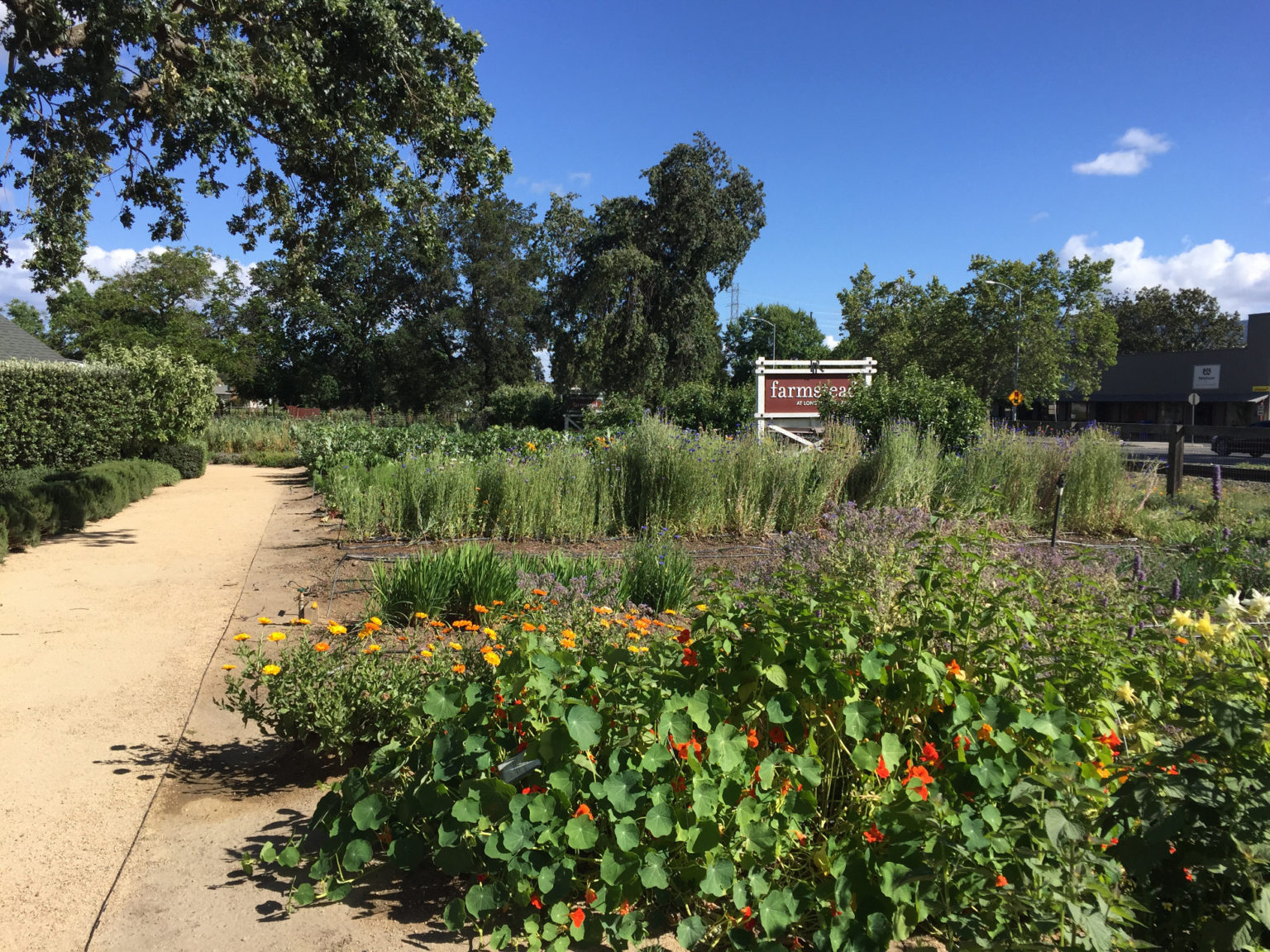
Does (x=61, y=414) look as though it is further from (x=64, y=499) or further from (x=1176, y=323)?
(x=1176, y=323)

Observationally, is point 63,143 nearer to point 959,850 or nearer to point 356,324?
point 959,850

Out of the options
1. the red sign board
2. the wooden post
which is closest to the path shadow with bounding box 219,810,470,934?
the wooden post

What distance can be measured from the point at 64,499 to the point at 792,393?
11.4m

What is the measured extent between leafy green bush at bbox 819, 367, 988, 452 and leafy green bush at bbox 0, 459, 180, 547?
9922 mm

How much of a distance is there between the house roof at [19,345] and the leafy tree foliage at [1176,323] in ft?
215

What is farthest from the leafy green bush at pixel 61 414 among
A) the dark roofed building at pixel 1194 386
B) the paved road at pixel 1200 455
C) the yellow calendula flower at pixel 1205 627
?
the dark roofed building at pixel 1194 386

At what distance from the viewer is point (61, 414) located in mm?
12250

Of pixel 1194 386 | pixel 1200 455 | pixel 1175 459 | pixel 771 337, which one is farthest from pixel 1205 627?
pixel 771 337

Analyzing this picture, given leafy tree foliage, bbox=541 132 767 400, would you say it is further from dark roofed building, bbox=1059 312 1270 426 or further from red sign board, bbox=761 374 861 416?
dark roofed building, bbox=1059 312 1270 426

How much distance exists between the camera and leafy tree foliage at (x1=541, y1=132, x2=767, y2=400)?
90.4ft

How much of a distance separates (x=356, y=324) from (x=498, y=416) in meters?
19.1

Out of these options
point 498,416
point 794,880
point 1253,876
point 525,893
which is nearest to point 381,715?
point 525,893

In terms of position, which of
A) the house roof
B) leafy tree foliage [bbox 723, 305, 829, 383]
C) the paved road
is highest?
leafy tree foliage [bbox 723, 305, 829, 383]

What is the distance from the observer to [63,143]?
7.99m
